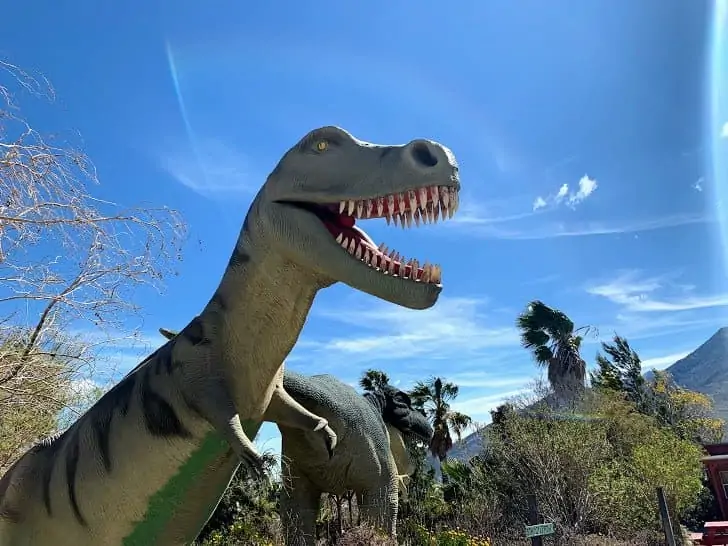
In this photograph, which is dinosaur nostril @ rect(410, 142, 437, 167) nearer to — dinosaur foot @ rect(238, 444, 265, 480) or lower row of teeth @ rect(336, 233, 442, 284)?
lower row of teeth @ rect(336, 233, 442, 284)

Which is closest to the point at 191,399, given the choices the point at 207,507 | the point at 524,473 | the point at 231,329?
the point at 231,329

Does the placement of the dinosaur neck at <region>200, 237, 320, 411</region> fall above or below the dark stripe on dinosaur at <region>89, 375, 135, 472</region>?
above

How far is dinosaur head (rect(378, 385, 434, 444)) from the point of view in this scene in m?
10.2

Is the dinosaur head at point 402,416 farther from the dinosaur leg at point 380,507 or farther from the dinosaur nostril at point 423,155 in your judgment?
the dinosaur nostril at point 423,155

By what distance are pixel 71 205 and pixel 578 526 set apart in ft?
43.3

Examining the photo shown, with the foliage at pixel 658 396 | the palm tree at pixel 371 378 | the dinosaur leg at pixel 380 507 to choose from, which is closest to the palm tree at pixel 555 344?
the foliage at pixel 658 396

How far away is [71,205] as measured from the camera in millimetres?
3289

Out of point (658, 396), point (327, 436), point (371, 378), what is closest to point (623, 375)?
point (658, 396)

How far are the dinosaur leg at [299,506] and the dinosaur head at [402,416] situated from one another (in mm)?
2473

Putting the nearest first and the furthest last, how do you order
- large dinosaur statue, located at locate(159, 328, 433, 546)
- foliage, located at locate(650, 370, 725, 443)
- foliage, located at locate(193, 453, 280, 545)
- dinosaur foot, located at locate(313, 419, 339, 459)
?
dinosaur foot, located at locate(313, 419, 339, 459)
large dinosaur statue, located at locate(159, 328, 433, 546)
foliage, located at locate(193, 453, 280, 545)
foliage, located at locate(650, 370, 725, 443)

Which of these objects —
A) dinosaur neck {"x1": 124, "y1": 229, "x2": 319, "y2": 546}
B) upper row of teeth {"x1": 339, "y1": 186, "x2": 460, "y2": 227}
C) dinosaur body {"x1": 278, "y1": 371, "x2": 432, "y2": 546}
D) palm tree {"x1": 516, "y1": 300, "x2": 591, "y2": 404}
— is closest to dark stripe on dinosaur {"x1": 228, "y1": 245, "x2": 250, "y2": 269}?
dinosaur neck {"x1": 124, "y1": 229, "x2": 319, "y2": 546}

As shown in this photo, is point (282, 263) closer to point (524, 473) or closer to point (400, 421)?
point (400, 421)

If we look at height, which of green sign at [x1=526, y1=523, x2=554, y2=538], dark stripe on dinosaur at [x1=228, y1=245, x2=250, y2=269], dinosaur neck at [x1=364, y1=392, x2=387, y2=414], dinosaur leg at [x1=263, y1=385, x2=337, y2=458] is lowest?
green sign at [x1=526, y1=523, x2=554, y2=538]

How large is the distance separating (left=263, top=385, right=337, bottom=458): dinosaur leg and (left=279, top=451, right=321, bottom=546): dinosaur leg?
5.20m
